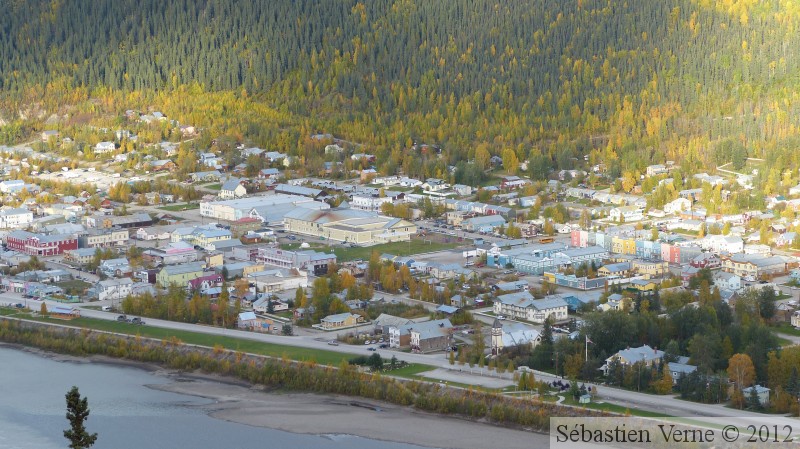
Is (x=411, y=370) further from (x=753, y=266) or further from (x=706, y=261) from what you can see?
(x=706, y=261)

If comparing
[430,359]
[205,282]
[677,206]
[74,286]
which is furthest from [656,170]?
[430,359]

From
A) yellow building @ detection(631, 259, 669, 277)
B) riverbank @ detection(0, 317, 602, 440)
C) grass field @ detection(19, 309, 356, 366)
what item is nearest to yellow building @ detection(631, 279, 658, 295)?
yellow building @ detection(631, 259, 669, 277)

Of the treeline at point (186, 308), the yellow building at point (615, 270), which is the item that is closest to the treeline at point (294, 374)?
the treeline at point (186, 308)

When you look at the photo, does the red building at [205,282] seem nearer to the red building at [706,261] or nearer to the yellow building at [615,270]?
the yellow building at [615,270]

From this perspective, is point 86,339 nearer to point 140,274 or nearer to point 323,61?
point 140,274

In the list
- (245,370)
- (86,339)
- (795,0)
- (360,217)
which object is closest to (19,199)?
(360,217)

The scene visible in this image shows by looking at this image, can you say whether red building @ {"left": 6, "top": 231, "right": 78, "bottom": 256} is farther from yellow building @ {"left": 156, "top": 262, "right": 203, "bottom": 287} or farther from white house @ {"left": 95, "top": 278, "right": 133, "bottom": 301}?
white house @ {"left": 95, "top": 278, "right": 133, "bottom": 301}
